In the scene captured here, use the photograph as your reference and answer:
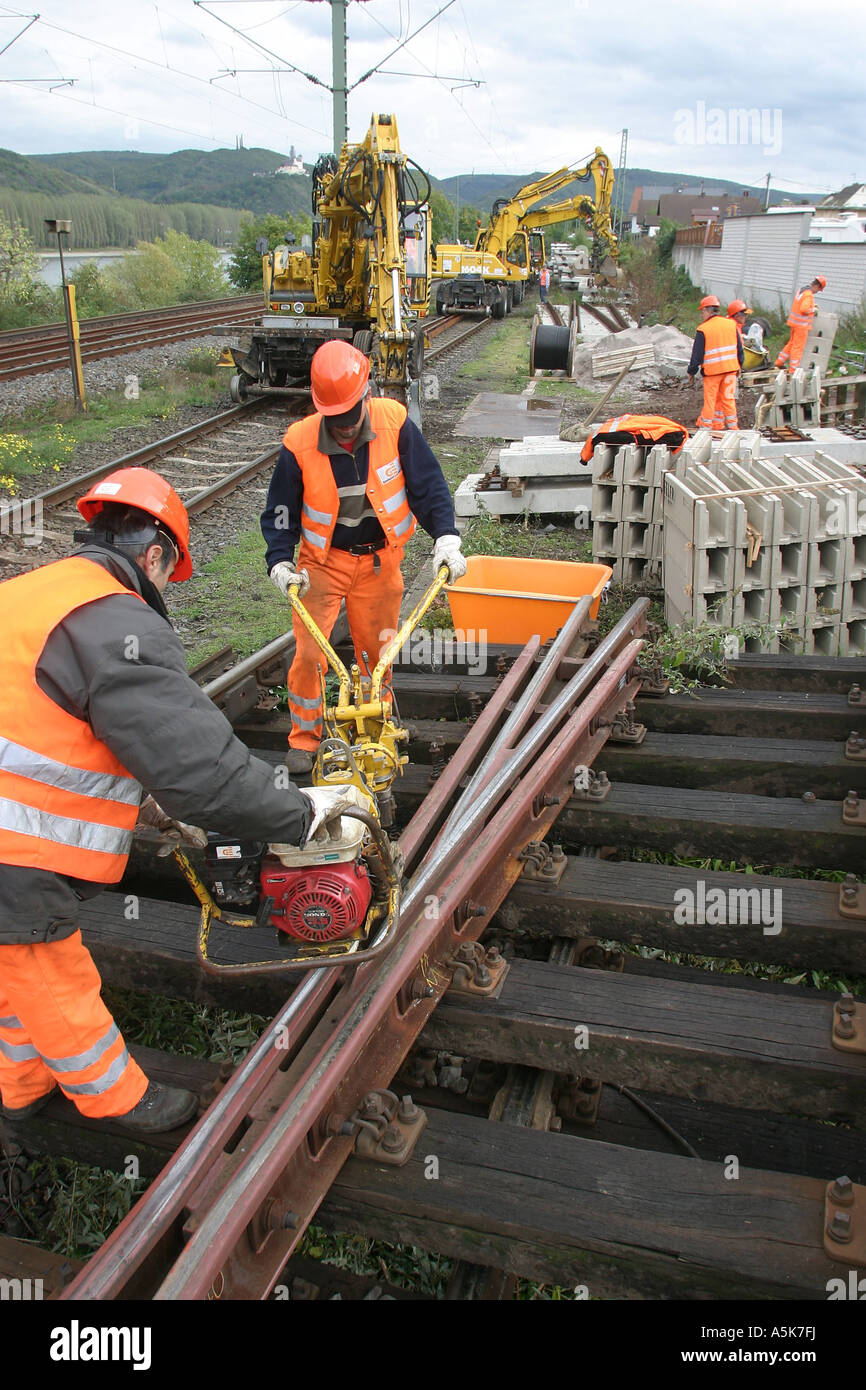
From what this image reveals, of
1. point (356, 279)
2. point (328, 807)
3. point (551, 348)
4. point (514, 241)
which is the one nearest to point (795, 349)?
point (551, 348)

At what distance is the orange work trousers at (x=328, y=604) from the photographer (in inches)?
174

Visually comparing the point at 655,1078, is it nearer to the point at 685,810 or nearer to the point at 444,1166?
the point at 444,1166

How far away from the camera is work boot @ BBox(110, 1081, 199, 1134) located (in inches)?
103

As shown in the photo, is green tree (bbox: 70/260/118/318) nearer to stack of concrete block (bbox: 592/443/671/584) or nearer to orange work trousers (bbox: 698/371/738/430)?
orange work trousers (bbox: 698/371/738/430)

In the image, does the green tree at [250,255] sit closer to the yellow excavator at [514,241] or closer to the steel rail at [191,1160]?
the yellow excavator at [514,241]

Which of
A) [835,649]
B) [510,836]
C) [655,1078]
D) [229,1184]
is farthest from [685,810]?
[835,649]

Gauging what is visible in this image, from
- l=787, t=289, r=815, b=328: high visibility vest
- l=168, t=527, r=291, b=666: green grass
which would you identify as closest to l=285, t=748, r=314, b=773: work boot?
l=168, t=527, r=291, b=666: green grass

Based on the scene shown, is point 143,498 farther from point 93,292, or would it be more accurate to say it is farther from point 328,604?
point 93,292

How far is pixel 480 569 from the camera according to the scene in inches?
240

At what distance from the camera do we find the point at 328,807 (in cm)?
254

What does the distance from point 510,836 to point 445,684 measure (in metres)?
1.76

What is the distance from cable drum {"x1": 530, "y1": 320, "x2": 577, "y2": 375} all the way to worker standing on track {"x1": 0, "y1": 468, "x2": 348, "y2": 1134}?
1674 cm

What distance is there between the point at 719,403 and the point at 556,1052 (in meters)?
10.6

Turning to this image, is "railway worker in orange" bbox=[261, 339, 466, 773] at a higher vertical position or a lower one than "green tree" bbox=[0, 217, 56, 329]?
lower
